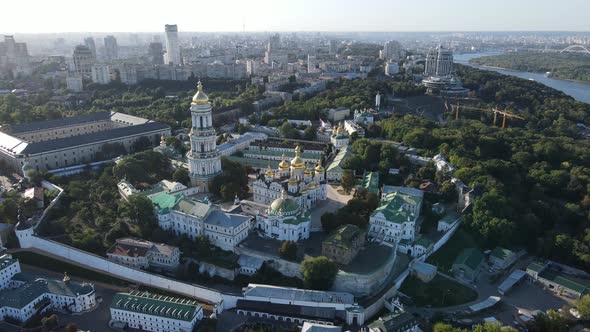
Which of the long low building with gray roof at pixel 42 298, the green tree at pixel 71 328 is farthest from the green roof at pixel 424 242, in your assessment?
the green tree at pixel 71 328

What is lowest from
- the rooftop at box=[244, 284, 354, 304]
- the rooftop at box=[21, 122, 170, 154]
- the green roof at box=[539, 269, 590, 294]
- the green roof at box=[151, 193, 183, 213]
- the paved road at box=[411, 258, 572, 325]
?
the paved road at box=[411, 258, 572, 325]

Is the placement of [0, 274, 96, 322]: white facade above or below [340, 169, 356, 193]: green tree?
below

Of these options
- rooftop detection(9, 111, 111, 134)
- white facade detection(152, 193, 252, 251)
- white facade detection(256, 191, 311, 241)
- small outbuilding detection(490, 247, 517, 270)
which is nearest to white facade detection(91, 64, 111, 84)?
rooftop detection(9, 111, 111, 134)

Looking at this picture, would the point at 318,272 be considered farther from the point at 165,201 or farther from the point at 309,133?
the point at 309,133

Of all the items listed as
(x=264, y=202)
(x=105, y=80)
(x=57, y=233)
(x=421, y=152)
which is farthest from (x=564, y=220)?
(x=105, y=80)

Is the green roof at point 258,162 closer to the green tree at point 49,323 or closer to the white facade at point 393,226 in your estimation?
the white facade at point 393,226

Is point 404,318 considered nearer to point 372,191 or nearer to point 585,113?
point 372,191

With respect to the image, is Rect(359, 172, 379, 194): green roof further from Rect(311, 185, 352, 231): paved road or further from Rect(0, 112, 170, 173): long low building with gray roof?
Rect(0, 112, 170, 173): long low building with gray roof
